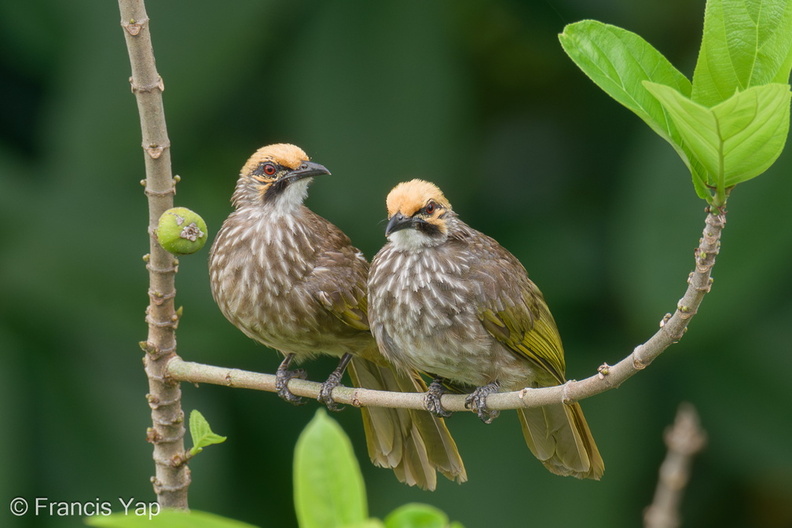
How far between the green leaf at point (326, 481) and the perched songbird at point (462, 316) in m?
2.24

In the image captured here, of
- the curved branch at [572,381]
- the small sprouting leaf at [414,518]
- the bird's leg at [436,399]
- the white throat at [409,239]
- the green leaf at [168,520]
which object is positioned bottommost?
the small sprouting leaf at [414,518]

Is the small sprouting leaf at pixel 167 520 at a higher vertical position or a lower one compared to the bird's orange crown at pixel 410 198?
lower

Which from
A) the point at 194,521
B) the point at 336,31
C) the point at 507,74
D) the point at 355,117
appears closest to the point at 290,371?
the point at 355,117

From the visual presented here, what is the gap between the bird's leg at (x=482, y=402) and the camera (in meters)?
3.66

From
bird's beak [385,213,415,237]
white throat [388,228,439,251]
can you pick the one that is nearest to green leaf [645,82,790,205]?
bird's beak [385,213,415,237]

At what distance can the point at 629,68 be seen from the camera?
2055mm

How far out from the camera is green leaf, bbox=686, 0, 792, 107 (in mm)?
1923

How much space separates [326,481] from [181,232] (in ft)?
4.78

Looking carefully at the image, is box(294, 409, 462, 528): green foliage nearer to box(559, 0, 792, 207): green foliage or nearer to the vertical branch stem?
box(559, 0, 792, 207): green foliage


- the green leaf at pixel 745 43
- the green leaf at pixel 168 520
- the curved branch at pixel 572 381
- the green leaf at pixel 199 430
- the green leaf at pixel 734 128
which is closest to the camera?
the green leaf at pixel 168 520

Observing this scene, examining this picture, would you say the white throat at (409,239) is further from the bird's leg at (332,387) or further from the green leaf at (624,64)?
the green leaf at (624,64)

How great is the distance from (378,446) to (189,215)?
184 cm

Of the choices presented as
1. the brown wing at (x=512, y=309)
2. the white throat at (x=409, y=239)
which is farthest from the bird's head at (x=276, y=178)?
the brown wing at (x=512, y=309)

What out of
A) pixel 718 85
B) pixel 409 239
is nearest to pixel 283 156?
pixel 409 239
